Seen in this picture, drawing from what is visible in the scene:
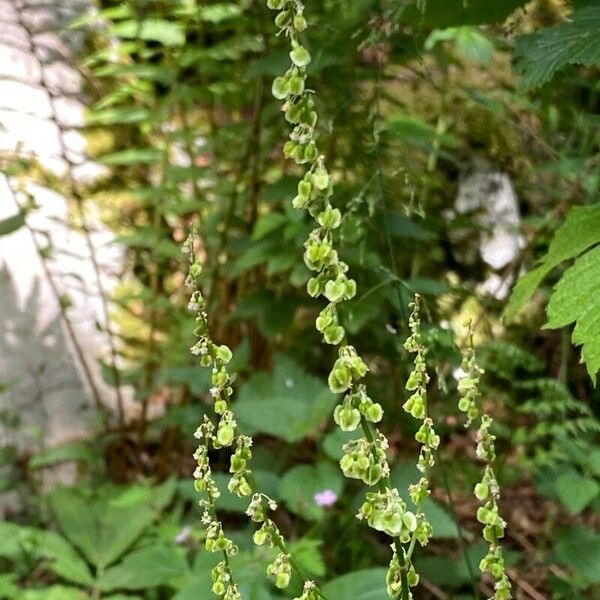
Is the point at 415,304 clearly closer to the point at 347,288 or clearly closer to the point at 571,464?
the point at 347,288

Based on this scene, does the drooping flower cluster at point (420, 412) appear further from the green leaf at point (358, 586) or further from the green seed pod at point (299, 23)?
the green leaf at point (358, 586)

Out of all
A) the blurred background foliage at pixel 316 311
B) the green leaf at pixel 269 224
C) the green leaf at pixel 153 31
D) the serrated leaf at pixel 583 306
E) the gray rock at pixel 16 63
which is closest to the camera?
the serrated leaf at pixel 583 306

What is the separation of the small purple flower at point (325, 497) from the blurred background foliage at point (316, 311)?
0.04 ft

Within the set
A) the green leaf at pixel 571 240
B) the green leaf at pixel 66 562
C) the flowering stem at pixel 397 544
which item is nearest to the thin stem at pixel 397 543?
the flowering stem at pixel 397 544

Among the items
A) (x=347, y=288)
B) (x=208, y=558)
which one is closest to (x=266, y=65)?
(x=208, y=558)

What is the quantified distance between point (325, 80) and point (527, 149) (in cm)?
90

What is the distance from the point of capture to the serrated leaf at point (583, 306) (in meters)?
0.62

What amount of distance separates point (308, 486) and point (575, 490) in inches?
14.4

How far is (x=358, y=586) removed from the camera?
876 mm

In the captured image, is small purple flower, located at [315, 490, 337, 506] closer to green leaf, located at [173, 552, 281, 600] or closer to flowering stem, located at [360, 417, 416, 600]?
green leaf, located at [173, 552, 281, 600]

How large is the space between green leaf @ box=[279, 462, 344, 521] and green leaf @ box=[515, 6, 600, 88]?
622mm

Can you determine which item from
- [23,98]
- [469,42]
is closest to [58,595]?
[469,42]

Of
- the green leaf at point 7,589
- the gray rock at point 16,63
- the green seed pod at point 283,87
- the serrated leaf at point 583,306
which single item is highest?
the green seed pod at point 283,87

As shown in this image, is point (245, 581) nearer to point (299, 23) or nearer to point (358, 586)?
point (358, 586)
